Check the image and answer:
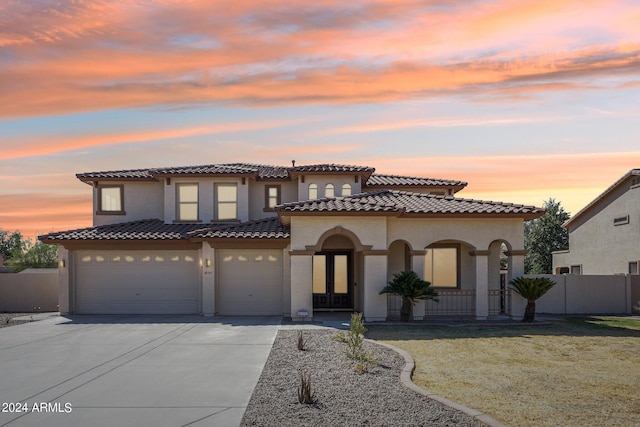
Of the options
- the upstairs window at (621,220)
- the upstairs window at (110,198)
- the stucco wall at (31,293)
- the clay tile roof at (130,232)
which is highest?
the upstairs window at (110,198)

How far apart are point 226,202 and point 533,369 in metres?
17.4

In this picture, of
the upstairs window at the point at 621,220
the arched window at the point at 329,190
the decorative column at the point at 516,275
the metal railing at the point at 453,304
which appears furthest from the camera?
the upstairs window at the point at 621,220

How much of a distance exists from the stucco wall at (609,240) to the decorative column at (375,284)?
17831 millimetres

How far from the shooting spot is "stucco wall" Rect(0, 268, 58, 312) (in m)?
28.4

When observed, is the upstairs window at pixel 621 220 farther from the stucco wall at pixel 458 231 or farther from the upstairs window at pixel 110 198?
the upstairs window at pixel 110 198

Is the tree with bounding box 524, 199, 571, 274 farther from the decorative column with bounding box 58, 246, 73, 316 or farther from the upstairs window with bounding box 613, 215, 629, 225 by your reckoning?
the decorative column with bounding box 58, 246, 73, 316

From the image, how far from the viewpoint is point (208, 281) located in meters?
23.5

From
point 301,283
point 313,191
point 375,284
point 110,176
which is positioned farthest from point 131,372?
point 110,176

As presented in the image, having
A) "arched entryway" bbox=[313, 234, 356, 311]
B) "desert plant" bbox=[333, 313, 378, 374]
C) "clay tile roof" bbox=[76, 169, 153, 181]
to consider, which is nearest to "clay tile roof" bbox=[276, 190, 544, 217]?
"arched entryway" bbox=[313, 234, 356, 311]

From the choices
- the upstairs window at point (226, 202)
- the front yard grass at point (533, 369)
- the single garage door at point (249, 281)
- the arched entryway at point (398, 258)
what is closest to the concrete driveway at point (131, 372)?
the single garage door at point (249, 281)

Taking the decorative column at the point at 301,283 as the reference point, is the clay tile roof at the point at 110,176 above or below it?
above

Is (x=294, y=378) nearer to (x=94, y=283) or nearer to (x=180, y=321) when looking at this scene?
(x=180, y=321)

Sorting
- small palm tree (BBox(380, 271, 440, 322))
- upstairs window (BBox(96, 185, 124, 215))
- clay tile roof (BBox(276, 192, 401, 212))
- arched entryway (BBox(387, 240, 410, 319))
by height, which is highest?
upstairs window (BBox(96, 185, 124, 215))

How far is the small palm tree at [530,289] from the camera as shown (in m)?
21.2
